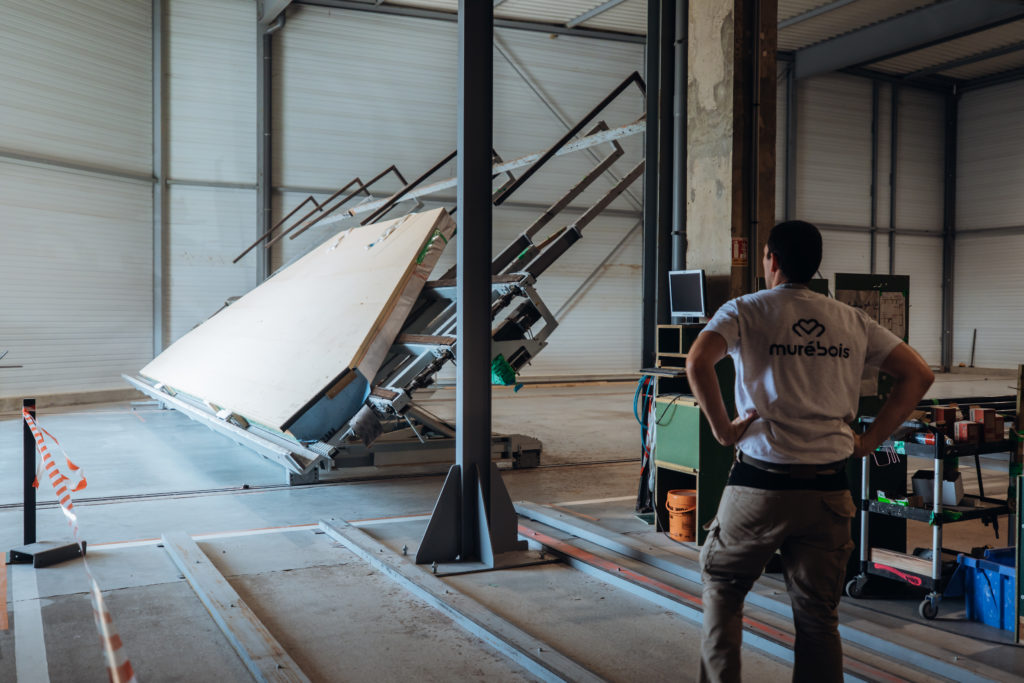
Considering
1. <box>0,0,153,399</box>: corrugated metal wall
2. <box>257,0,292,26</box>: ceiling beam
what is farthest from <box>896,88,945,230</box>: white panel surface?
<box>0,0,153,399</box>: corrugated metal wall

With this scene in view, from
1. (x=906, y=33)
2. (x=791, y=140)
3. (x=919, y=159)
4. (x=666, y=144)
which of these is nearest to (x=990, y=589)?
(x=666, y=144)

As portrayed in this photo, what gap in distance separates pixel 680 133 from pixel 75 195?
9579mm

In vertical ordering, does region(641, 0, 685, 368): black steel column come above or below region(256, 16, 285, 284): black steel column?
below

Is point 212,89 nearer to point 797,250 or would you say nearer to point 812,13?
point 812,13

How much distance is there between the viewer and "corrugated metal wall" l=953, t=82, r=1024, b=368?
17906 millimetres

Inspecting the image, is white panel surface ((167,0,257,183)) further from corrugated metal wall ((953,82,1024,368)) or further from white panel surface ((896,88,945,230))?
corrugated metal wall ((953,82,1024,368))

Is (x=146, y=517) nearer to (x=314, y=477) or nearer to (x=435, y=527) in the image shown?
(x=314, y=477)

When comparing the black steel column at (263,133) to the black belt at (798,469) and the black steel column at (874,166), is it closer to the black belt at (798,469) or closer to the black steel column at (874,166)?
the black belt at (798,469)

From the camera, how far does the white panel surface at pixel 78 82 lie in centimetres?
1098

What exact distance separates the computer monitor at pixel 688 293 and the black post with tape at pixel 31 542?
141 inches

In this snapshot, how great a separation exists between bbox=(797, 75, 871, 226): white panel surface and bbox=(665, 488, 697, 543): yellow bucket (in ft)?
44.1

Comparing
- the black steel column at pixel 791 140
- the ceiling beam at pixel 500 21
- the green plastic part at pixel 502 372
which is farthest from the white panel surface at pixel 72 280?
the black steel column at pixel 791 140

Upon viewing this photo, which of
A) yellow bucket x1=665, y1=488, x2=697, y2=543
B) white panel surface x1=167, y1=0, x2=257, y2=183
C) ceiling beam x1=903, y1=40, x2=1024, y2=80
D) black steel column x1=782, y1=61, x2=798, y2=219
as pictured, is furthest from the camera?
black steel column x1=782, y1=61, x2=798, y2=219

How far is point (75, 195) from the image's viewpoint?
38.3 ft
